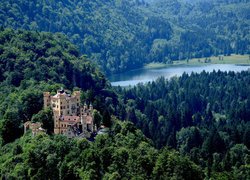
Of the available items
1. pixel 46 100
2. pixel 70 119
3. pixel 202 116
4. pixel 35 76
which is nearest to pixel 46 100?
pixel 46 100

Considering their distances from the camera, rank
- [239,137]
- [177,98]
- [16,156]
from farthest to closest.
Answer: [177,98], [239,137], [16,156]

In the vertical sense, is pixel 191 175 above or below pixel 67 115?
below

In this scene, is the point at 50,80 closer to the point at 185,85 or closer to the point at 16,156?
the point at 16,156

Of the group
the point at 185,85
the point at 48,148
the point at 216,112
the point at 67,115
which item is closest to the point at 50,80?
the point at 67,115

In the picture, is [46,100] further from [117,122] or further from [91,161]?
[91,161]

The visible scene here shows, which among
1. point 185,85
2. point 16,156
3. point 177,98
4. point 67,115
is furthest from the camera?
point 185,85

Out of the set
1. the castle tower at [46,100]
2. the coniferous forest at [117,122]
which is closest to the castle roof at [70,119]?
the coniferous forest at [117,122]

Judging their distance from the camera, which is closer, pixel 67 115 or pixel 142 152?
pixel 142 152
